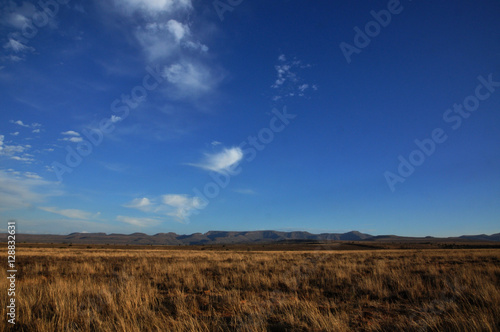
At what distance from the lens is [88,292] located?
25.4 feet

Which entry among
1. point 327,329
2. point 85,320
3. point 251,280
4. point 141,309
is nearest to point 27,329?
point 85,320

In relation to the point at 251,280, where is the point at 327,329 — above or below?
above

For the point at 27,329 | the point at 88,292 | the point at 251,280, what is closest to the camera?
the point at 27,329

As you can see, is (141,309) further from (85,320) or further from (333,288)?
(333,288)

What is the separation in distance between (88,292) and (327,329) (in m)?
6.94

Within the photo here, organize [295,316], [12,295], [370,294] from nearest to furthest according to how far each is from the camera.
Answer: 1. [295,316]
2. [12,295]
3. [370,294]

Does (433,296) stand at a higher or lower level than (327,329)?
lower

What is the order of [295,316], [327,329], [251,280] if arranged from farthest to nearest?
[251,280]
[295,316]
[327,329]

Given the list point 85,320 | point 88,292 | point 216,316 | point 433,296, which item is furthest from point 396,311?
point 88,292

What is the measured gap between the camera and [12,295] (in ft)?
22.2

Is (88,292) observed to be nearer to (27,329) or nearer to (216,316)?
(27,329)

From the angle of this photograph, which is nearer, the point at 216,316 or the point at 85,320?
the point at 85,320

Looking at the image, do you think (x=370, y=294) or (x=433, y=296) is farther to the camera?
(x=370, y=294)

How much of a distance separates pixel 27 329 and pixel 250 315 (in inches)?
170
